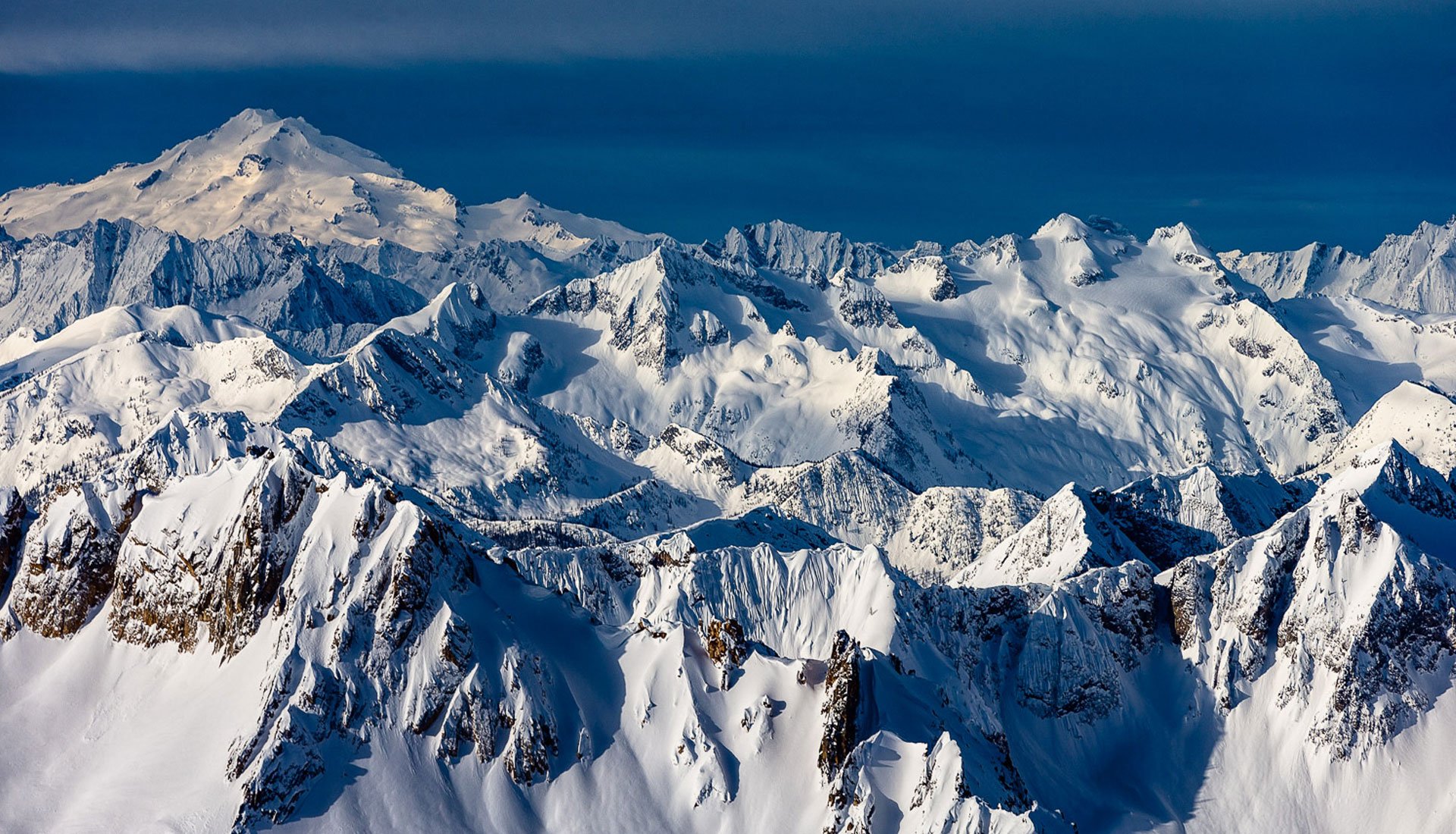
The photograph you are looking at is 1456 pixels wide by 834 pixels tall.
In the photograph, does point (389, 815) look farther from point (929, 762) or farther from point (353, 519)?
point (929, 762)

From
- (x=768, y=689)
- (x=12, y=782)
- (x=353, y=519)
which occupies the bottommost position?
(x=12, y=782)

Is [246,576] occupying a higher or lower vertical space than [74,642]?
higher

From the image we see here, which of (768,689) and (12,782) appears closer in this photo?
(12,782)

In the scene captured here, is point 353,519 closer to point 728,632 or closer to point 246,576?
point 246,576

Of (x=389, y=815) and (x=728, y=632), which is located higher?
(x=728, y=632)

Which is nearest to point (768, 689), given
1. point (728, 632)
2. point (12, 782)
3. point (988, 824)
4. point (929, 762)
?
point (728, 632)

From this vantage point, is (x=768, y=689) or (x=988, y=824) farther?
(x=768, y=689)

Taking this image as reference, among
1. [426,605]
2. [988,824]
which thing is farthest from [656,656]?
[988,824]

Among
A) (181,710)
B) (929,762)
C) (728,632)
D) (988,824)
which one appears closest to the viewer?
(988,824)

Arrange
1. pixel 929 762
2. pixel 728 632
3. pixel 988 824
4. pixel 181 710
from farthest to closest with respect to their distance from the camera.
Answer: pixel 728 632 < pixel 181 710 < pixel 929 762 < pixel 988 824
